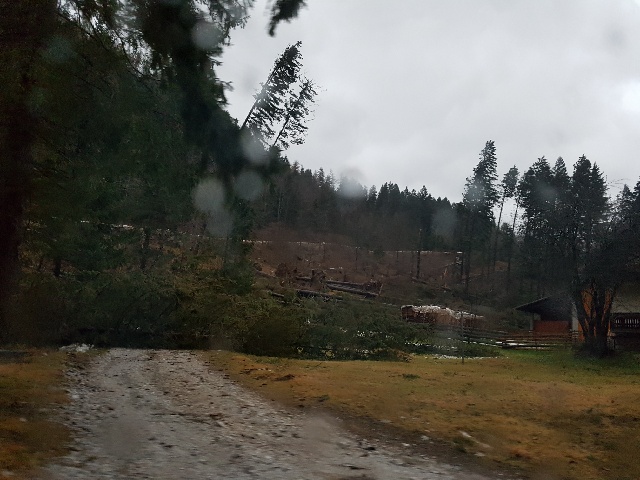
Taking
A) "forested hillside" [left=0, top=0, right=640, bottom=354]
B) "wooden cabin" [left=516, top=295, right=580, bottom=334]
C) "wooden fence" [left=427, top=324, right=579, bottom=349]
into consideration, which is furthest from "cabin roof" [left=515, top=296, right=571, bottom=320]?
"forested hillside" [left=0, top=0, right=640, bottom=354]

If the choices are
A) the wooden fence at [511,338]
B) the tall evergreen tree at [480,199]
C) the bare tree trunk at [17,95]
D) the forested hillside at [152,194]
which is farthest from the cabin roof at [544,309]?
the bare tree trunk at [17,95]

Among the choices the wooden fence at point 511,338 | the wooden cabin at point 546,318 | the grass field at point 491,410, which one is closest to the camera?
the grass field at point 491,410

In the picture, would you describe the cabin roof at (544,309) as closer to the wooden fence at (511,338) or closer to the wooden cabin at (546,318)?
the wooden cabin at (546,318)

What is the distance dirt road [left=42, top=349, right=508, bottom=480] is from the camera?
6.46 meters

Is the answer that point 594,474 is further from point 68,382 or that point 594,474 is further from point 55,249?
point 55,249

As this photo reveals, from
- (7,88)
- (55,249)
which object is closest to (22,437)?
(7,88)

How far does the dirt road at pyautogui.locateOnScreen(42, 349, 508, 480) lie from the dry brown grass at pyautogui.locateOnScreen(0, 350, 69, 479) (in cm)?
24

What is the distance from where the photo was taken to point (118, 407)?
9.76m

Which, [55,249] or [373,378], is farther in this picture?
[55,249]

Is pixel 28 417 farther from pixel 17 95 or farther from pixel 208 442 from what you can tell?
pixel 17 95

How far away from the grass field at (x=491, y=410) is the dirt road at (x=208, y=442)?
1.01 metres

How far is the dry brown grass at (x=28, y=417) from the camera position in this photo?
20.0 feet

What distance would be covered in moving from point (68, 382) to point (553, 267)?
2370 cm

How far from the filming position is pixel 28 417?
26.6 ft
